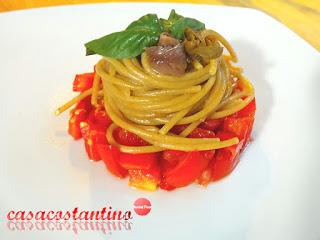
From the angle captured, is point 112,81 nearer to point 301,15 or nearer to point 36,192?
point 36,192

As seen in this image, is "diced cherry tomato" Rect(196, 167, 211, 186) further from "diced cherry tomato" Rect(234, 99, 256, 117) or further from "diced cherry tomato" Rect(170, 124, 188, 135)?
"diced cherry tomato" Rect(234, 99, 256, 117)

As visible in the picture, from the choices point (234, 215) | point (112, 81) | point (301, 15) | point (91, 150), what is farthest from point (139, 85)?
point (301, 15)

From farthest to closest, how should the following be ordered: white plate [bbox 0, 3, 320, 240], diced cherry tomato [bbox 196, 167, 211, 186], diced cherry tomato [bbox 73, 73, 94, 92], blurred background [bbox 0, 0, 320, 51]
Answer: blurred background [bbox 0, 0, 320, 51], diced cherry tomato [bbox 73, 73, 94, 92], diced cherry tomato [bbox 196, 167, 211, 186], white plate [bbox 0, 3, 320, 240]

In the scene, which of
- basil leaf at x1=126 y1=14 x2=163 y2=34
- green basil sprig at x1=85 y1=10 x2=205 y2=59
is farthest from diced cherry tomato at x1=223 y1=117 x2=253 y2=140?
basil leaf at x1=126 y1=14 x2=163 y2=34

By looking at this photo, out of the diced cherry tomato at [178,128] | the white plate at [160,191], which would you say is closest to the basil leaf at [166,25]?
the diced cherry tomato at [178,128]

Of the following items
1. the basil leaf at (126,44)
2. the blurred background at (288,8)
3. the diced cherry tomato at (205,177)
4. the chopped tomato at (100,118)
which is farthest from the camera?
the blurred background at (288,8)

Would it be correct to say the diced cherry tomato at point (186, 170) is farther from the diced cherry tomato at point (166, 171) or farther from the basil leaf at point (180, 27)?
the basil leaf at point (180, 27)
